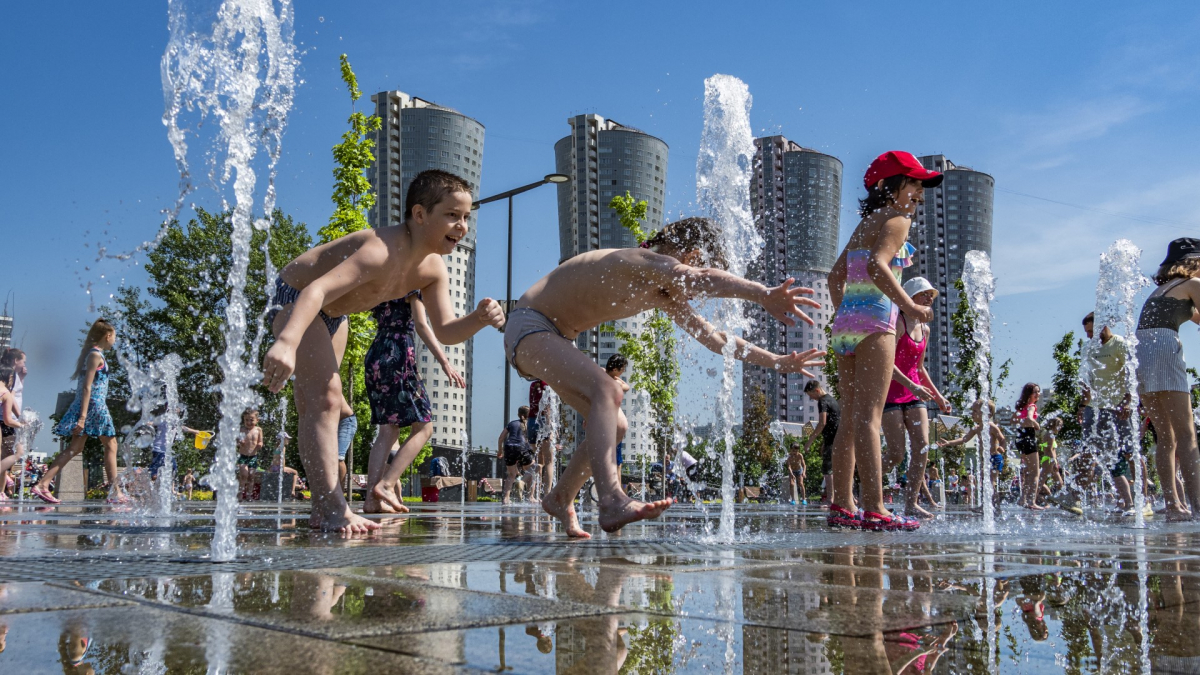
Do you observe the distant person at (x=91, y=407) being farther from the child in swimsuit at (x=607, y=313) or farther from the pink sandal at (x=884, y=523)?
the pink sandal at (x=884, y=523)

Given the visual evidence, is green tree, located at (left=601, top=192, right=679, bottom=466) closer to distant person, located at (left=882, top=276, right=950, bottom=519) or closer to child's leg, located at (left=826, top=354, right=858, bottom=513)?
distant person, located at (left=882, top=276, right=950, bottom=519)

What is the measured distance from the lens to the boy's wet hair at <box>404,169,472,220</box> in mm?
4523

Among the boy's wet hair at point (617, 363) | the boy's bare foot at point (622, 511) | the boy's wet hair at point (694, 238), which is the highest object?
the boy's wet hair at point (694, 238)

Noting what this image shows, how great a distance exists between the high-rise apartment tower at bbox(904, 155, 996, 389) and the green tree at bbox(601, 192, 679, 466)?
2680 cm

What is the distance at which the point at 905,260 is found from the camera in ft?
18.6

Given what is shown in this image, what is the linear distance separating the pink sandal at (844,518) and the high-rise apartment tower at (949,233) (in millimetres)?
41823

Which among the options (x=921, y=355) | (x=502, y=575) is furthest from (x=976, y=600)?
(x=921, y=355)

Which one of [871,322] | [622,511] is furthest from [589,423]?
[871,322]

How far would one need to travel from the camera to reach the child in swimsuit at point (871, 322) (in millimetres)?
5184

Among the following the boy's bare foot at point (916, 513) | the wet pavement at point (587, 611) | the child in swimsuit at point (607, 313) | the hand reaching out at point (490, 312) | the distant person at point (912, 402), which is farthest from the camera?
the boy's bare foot at point (916, 513)

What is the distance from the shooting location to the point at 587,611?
187 cm

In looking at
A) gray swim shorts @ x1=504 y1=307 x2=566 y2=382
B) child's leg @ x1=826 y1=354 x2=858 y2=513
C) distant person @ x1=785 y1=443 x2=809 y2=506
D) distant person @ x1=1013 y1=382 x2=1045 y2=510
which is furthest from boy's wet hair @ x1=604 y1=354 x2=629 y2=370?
distant person @ x1=785 y1=443 x2=809 y2=506

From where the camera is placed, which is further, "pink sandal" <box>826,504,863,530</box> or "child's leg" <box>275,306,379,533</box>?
"pink sandal" <box>826,504,863,530</box>

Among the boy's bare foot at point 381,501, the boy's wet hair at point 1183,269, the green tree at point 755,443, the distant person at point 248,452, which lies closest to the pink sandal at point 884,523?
the boy's bare foot at point 381,501
